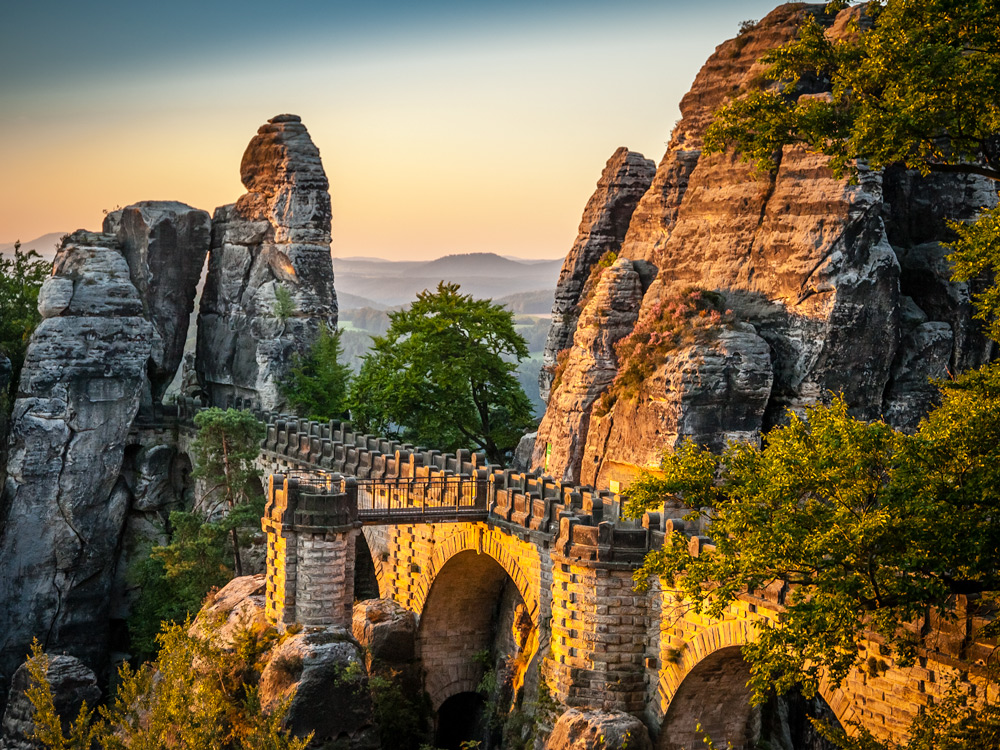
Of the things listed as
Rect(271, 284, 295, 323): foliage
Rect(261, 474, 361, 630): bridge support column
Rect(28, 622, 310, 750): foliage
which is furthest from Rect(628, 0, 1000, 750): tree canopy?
Rect(271, 284, 295, 323): foliage

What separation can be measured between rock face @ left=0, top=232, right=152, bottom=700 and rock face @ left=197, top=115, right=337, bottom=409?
6508 mm

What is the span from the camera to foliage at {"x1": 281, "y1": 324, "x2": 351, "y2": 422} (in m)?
61.3

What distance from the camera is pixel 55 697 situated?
46.5 m

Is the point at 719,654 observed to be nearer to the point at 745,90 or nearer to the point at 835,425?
the point at 835,425

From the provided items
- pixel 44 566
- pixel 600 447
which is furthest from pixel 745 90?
pixel 44 566

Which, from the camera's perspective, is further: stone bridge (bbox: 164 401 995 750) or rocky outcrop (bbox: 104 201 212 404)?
rocky outcrop (bbox: 104 201 212 404)

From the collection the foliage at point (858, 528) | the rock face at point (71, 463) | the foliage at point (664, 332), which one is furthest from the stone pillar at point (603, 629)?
the rock face at point (71, 463)

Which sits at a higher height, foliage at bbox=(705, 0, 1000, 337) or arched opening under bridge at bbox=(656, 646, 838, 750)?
foliage at bbox=(705, 0, 1000, 337)

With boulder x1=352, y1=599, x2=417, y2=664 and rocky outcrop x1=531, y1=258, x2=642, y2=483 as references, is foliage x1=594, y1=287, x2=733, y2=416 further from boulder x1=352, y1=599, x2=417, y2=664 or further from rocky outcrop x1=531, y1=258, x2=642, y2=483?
boulder x1=352, y1=599, x2=417, y2=664

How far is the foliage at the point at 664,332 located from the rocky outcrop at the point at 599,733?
43.9ft

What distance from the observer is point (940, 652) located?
20.2 meters

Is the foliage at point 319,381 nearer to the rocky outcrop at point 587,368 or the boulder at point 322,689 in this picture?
the rocky outcrop at point 587,368

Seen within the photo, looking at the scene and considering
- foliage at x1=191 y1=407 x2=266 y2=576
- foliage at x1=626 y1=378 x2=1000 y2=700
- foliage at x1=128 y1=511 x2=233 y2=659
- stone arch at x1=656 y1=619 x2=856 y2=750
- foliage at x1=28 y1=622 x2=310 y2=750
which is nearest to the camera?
foliage at x1=626 y1=378 x2=1000 y2=700

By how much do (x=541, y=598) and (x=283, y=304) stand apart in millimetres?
35238
